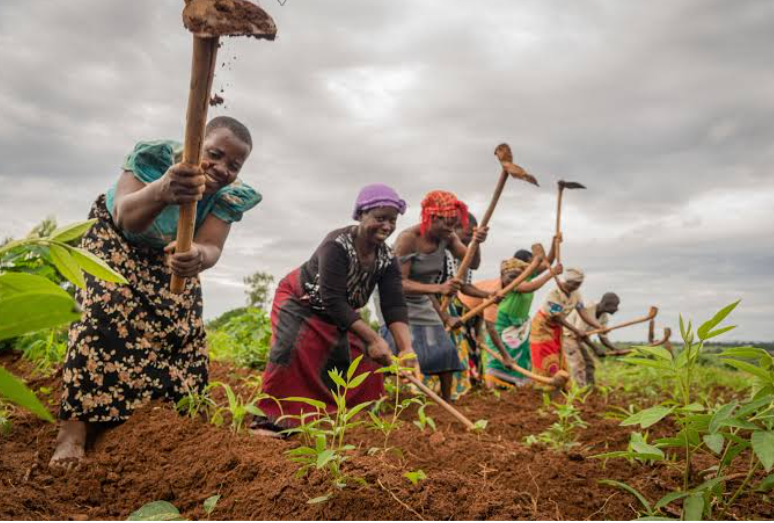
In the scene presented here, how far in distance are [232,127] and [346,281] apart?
1206 millimetres

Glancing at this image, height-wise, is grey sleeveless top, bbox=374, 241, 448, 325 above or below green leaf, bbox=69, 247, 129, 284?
above

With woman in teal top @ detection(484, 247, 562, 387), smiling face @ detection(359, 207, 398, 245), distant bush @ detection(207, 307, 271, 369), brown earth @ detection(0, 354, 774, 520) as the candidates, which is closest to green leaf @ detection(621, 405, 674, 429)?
brown earth @ detection(0, 354, 774, 520)

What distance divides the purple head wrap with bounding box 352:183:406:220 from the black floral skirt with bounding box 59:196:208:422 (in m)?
1.08

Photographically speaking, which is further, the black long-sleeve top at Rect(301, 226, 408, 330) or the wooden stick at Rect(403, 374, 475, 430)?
the black long-sleeve top at Rect(301, 226, 408, 330)

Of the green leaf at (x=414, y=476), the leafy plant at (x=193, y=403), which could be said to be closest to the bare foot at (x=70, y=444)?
the leafy plant at (x=193, y=403)

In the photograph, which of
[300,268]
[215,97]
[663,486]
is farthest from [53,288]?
[300,268]

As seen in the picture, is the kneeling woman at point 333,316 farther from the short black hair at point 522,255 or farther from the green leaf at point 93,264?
the short black hair at point 522,255

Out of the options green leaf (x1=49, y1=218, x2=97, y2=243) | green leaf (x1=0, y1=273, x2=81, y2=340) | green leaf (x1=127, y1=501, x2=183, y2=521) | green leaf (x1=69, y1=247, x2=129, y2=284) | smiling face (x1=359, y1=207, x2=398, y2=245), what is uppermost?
smiling face (x1=359, y1=207, x2=398, y2=245)

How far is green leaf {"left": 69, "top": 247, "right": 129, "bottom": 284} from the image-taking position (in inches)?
35.6

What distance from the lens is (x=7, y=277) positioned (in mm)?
885

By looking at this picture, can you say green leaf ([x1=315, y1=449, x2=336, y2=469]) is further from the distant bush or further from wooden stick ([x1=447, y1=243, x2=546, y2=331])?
the distant bush

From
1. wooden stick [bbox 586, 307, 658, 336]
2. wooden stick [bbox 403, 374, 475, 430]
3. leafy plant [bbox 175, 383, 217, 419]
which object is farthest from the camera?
wooden stick [bbox 586, 307, 658, 336]

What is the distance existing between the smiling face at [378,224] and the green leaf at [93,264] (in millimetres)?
2592

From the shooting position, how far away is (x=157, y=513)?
5.65 feet
